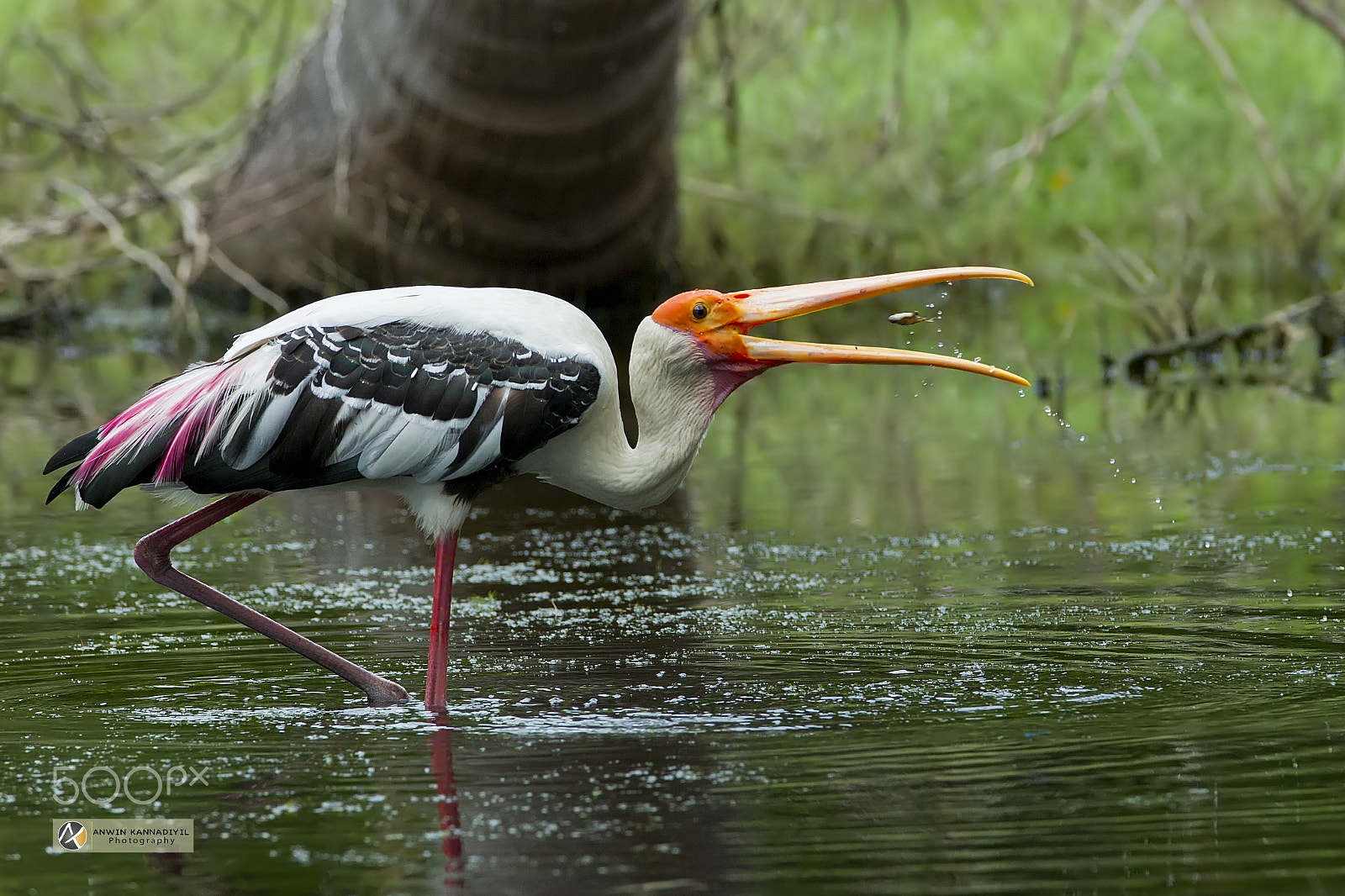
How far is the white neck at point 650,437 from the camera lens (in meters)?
5.86

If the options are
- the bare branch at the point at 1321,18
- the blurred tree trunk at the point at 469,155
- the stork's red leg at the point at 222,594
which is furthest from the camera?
the blurred tree trunk at the point at 469,155

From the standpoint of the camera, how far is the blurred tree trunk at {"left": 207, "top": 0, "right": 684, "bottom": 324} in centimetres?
1341

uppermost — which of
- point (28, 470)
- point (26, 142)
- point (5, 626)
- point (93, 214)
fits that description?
point (26, 142)

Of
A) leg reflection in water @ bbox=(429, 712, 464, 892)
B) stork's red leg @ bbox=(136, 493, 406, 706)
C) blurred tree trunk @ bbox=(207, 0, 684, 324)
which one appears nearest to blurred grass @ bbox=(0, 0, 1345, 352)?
blurred tree trunk @ bbox=(207, 0, 684, 324)

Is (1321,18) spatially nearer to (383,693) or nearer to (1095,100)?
(1095,100)

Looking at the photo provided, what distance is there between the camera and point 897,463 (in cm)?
978

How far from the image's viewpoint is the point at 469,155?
14.3 m

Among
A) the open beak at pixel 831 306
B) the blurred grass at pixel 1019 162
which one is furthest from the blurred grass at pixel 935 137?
the open beak at pixel 831 306

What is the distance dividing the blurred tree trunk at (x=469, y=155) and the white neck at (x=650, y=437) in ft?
24.2

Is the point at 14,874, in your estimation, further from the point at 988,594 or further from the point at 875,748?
the point at 988,594

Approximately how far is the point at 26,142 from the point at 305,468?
12637mm

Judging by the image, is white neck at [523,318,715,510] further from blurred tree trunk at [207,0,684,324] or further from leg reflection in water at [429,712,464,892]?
blurred tree trunk at [207,0,684,324]

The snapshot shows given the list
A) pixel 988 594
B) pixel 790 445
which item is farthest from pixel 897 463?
pixel 988 594

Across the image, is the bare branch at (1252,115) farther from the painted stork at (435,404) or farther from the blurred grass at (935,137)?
the painted stork at (435,404)
